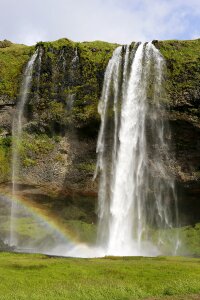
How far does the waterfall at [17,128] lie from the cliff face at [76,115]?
0.67 m

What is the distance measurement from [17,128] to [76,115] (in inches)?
315

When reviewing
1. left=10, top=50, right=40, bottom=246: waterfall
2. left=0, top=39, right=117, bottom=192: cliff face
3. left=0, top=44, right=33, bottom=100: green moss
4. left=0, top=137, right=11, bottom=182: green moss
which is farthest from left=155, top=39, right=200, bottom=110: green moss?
left=0, top=137, right=11, bottom=182: green moss

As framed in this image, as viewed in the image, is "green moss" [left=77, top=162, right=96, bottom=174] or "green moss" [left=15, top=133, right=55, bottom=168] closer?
"green moss" [left=77, top=162, right=96, bottom=174]

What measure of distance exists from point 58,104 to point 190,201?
66.9ft

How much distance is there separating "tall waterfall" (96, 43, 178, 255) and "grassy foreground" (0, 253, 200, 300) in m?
22.9

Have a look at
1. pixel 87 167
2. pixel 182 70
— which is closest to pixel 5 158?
pixel 87 167

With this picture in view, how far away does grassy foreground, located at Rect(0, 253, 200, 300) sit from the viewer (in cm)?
2312

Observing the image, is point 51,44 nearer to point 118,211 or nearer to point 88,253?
point 118,211

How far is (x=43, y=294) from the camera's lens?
905 inches

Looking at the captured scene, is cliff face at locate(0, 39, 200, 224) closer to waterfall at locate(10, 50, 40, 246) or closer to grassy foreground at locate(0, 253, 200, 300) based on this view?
waterfall at locate(10, 50, 40, 246)

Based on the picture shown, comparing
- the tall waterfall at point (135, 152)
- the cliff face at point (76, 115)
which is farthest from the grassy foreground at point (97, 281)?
the cliff face at point (76, 115)

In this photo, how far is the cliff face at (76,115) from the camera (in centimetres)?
5303

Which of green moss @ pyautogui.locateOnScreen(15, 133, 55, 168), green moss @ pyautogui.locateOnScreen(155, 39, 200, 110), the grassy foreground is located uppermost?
green moss @ pyautogui.locateOnScreen(155, 39, 200, 110)

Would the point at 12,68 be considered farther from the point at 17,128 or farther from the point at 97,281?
the point at 97,281
